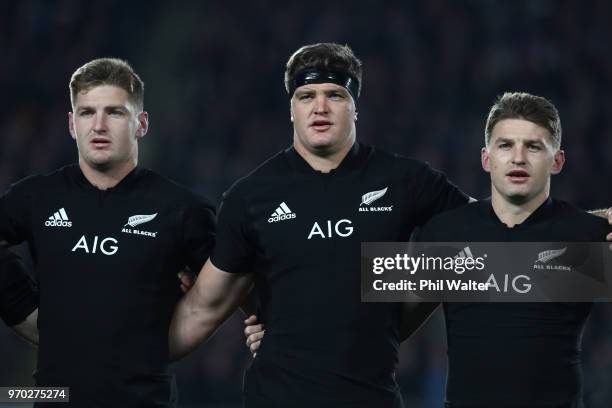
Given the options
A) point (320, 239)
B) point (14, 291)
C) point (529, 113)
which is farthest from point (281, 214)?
point (14, 291)

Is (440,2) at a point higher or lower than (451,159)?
higher

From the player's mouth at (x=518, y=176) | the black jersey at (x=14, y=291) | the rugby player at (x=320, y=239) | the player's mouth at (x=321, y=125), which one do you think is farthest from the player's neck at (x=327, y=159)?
the black jersey at (x=14, y=291)

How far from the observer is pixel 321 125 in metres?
3.88

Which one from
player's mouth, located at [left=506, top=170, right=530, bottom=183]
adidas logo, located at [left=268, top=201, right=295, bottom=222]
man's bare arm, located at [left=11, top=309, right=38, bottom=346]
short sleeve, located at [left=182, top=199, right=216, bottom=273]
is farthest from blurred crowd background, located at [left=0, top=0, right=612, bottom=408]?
player's mouth, located at [left=506, top=170, right=530, bottom=183]

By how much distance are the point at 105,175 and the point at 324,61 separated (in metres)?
1.06

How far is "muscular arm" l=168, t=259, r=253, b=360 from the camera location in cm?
411

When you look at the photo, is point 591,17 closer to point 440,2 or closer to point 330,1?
point 440,2

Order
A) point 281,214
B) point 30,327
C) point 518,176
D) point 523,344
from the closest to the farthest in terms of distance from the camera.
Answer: point 523,344, point 518,176, point 281,214, point 30,327

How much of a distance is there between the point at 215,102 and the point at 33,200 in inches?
243

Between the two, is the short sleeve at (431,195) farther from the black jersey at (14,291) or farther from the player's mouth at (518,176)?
the black jersey at (14,291)

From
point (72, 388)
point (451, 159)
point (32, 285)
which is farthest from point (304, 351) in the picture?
point (451, 159)

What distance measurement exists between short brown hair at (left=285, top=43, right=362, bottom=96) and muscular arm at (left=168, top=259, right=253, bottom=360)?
850 mm

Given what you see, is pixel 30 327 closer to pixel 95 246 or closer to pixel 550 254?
pixel 95 246

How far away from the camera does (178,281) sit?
417 cm
